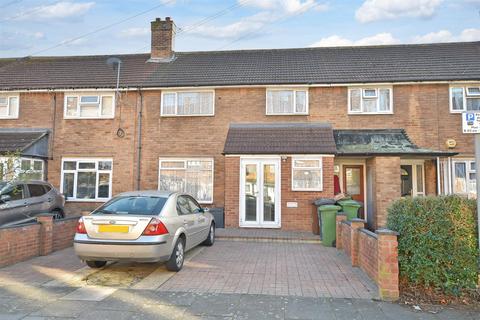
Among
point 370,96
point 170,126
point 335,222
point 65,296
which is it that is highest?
point 370,96

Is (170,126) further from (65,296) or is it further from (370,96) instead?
(65,296)

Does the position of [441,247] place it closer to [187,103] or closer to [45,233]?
[45,233]

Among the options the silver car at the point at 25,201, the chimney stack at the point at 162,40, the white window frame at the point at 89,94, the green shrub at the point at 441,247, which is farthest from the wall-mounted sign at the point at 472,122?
the chimney stack at the point at 162,40

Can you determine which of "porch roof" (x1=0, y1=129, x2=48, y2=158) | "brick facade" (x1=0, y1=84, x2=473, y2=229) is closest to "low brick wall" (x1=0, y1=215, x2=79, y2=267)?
"brick facade" (x1=0, y1=84, x2=473, y2=229)

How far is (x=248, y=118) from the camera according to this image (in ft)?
43.6

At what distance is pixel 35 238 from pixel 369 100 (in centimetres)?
1116

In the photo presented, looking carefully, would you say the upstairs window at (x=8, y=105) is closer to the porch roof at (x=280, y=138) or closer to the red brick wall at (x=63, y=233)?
the red brick wall at (x=63, y=233)

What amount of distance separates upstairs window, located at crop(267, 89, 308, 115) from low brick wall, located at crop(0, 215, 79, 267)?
769 centimetres

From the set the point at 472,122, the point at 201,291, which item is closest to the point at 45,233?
the point at 201,291

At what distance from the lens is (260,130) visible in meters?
12.8

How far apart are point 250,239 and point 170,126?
5785 millimetres

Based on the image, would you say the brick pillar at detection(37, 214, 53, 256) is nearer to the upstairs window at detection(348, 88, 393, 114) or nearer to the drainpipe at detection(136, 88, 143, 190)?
the drainpipe at detection(136, 88, 143, 190)

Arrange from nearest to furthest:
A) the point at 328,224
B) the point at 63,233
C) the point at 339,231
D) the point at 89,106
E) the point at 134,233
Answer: the point at 134,233, the point at 63,233, the point at 339,231, the point at 328,224, the point at 89,106

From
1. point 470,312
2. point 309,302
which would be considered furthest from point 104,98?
point 470,312
